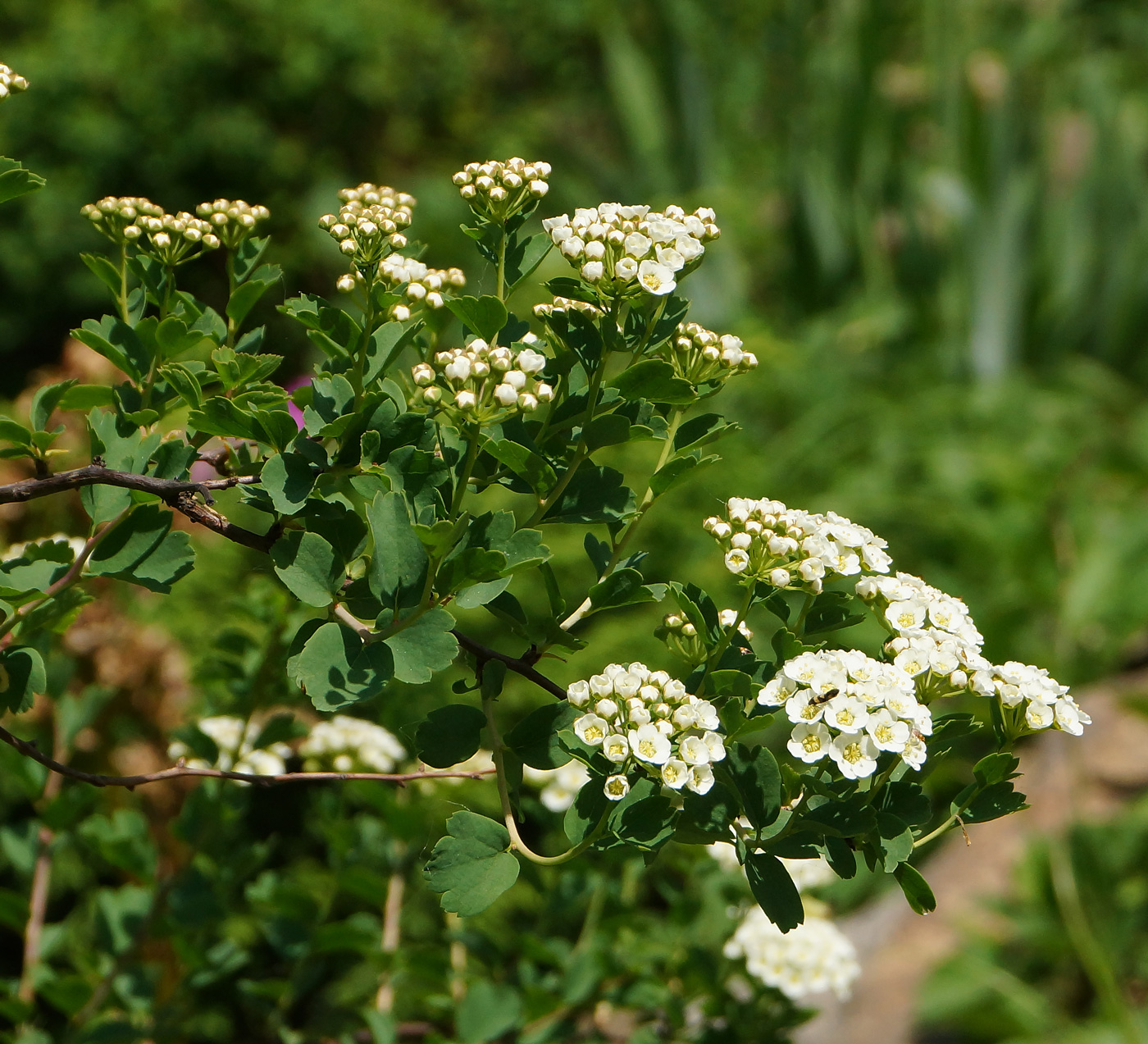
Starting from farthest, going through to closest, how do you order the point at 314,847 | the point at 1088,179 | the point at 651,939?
the point at 1088,179
the point at 314,847
the point at 651,939

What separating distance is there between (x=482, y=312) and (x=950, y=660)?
0.29 meters

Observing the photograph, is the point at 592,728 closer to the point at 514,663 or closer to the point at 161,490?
the point at 514,663

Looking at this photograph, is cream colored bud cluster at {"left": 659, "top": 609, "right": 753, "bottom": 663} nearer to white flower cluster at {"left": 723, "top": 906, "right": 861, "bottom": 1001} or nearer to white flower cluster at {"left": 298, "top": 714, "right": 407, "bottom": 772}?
white flower cluster at {"left": 723, "top": 906, "right": 861, "bottom": 1001}

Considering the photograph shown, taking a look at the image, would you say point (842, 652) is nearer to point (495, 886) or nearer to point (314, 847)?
point (495, 886)

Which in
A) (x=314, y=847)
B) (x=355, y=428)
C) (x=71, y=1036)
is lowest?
(x=314, y=847)

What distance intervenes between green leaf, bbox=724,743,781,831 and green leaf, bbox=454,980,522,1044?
0.43 meters

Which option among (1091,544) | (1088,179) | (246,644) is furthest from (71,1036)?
(1088,179)

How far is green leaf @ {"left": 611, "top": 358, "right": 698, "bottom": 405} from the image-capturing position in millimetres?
601

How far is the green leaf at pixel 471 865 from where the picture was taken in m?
0.58

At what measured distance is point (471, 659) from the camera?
668mm

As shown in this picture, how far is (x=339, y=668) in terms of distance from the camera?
57 cm

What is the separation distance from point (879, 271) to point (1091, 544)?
1712 mm

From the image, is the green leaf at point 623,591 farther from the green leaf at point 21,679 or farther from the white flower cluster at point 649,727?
the green leaf at point 21,679

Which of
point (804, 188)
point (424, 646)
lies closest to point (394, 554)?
point (424, 646)
